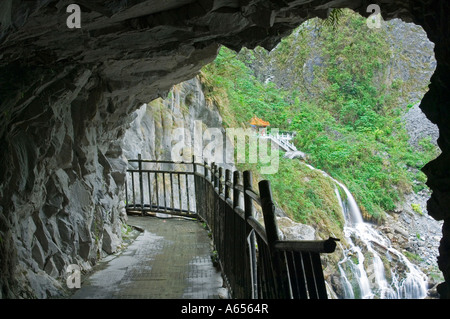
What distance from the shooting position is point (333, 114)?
37062mm

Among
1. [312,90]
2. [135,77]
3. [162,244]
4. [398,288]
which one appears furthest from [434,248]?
[135,77]

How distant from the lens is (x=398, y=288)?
19953 millimetres

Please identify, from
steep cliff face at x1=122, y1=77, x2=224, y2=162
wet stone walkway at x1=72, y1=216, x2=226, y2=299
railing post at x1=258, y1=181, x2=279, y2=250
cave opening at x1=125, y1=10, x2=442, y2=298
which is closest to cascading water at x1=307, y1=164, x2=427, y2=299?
cave opening at x1=125, y1=10, x2=442, y2=298

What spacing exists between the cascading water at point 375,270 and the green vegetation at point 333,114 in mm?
1740

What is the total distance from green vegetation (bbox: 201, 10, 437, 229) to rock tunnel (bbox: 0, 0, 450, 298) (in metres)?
9.85

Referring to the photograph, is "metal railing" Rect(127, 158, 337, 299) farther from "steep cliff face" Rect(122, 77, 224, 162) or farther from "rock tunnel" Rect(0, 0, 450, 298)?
"steep cliff face" Rect(122, 77, 224, 162)

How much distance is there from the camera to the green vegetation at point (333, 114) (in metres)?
21.6

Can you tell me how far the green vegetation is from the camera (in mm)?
21625

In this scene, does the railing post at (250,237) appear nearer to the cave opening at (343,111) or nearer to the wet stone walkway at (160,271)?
the wet stone walkway at (160,271)

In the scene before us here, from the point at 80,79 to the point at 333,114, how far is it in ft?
115

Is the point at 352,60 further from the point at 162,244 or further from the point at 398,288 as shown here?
the point at 162,244

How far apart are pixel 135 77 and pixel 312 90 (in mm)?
35682

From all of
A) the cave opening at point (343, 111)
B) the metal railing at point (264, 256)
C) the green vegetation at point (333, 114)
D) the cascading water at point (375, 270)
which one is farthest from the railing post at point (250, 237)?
the cascading water at point (375, 270)

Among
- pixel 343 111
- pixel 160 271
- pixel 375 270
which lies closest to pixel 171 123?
pixel 160 271
